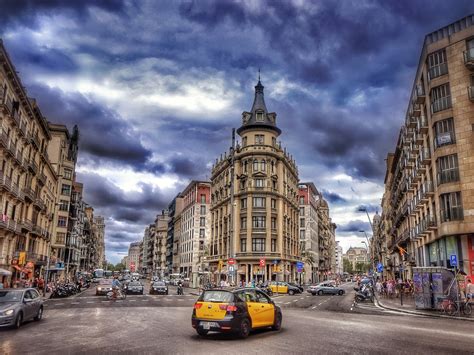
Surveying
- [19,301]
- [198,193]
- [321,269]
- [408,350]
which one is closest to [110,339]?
[19,301]

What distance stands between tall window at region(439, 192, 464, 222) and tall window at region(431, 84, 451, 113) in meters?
7.06

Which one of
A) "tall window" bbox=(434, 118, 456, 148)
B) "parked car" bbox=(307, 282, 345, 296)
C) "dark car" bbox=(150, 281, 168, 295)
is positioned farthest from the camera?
"parked car" bbox=(307, 282, 345, 296)

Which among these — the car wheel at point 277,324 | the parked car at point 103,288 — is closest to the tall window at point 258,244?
the parked car at point 103,288

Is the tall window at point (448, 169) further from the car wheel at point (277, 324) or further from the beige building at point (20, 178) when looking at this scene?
the beige building at point (20, 178)

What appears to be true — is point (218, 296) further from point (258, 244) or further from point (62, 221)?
point (62, 221)

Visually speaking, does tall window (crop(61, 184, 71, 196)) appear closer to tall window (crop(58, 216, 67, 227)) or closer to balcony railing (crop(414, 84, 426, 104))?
tall window (crop(58, 216, 67, 227))

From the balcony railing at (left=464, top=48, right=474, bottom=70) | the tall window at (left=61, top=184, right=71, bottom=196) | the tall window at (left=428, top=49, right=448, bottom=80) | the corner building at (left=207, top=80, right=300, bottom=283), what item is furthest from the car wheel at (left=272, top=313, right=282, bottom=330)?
the tall window at (left=61, top=184, right=71, bottom=196)

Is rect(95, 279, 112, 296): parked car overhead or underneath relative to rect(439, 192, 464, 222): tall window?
underneath

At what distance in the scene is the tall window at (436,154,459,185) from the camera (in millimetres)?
31619

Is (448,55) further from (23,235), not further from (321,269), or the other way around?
(321,269)

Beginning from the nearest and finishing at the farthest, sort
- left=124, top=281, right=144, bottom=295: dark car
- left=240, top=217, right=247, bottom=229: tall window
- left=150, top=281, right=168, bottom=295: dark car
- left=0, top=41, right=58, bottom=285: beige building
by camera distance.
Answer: left=0, top=41, right=58, bottom=285: beige building, left=124, top=281, right=144, bottom=295: dark car, left=150, top=281, right=168, bottom=295: dark car, left=240, top=217, right=247, bottom=229: tall window

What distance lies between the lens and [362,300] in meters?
35.1

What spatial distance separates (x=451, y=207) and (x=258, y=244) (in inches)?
1562

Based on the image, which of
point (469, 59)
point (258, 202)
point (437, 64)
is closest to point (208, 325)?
point (469, 59)
